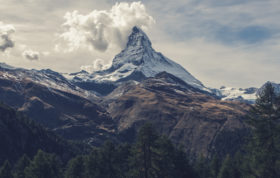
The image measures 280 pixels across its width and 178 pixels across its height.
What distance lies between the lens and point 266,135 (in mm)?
58594

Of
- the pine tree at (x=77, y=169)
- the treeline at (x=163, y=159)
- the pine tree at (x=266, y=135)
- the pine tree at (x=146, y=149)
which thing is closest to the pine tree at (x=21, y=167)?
the treeline at (x=163, y=159)

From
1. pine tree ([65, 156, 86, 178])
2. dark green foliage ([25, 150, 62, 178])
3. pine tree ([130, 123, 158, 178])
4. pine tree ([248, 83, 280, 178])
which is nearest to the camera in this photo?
pine tree ([248, 83, 280, 178])

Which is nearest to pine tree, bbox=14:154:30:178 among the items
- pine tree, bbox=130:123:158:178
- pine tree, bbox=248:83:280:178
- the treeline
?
the treeline

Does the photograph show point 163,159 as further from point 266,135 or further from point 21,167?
point 21,167

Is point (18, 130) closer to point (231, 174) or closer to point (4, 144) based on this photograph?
point (4, 144)

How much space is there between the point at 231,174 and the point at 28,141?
13561cm

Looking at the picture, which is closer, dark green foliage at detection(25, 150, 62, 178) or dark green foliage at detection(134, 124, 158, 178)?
dark green foliage at detection(134, 124, 158, 178)

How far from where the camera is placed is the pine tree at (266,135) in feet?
191

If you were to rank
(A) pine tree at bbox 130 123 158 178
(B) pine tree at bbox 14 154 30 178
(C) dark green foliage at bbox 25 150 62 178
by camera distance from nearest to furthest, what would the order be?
(A) pine tree at bbox 130 123 158 178
(C) dark green foliage at bbox 25 150 62 178
(B) pine tree at bbox 14 154 30 178

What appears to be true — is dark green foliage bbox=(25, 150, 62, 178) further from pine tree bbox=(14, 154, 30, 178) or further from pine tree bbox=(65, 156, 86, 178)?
pine tree bbox=(65, 156, 86, 178)

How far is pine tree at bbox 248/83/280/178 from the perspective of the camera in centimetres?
5822

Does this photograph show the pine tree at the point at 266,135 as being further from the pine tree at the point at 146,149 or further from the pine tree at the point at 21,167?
the pine tree at the point at 21,167

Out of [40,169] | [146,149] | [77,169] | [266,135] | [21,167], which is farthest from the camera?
[21,167]

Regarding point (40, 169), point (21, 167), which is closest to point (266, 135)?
point (40, 169)
